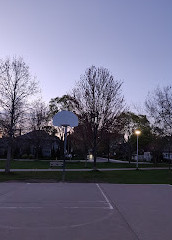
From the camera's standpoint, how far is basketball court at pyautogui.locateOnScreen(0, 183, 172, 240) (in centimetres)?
591

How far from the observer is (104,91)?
28891 mm

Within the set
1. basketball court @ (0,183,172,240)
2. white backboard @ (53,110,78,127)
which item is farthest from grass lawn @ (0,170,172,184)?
basketball court @ (0,183,172,240)

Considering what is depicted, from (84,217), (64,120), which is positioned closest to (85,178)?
(64,120)

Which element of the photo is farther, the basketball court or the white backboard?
the white backboard

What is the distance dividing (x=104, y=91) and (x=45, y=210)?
70.4ft

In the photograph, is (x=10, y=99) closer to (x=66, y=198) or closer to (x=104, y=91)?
(x=104, y=91)

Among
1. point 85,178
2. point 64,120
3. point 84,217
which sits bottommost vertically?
point 85,178

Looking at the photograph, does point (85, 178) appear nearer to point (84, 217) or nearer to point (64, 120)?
point (64, 120)

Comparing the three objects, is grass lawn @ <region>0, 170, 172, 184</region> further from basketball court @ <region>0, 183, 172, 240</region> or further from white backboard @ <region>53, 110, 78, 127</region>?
basketball court @ <region>0, 183, 172, 240</region>

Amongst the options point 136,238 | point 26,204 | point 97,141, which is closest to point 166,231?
point 136,238

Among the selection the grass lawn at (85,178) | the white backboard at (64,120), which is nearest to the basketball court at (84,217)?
the grass lawn at (85,178)

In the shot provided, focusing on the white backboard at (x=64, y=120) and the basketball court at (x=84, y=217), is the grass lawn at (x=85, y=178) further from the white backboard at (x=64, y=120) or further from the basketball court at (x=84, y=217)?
the basketball court at (x=84, y=217)

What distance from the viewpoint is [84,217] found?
24.7 ft

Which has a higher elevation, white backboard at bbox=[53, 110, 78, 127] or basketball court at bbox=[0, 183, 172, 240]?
white backboard at bbox=[53, 110, 78, 127]
